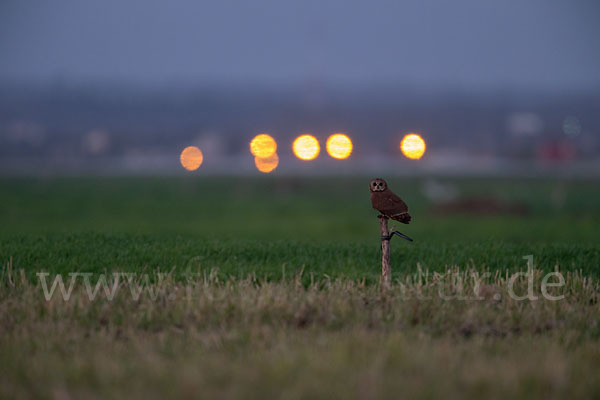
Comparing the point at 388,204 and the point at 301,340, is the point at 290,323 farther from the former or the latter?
the point at 388,204

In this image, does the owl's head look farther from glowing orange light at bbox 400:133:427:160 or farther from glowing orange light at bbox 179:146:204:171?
glowing orange light at bbox 179:146:204:171

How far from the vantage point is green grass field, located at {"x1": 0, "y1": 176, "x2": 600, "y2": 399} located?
17.4 feet

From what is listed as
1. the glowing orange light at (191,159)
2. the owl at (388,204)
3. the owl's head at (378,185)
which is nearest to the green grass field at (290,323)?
the owl at (388,204)

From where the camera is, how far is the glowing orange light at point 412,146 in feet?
28.4

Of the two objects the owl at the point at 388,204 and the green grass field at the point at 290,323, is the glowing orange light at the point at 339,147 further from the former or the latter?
the green grass field at the point at 290,323

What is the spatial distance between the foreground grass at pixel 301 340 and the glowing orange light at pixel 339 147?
1989 mm

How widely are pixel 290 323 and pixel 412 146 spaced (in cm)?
316

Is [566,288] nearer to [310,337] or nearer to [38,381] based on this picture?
[310,337]

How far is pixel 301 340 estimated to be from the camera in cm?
647

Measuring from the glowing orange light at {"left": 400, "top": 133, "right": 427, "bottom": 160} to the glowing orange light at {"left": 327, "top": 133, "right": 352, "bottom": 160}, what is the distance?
0.94 metres

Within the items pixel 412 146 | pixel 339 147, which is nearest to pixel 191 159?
pixel 339 147

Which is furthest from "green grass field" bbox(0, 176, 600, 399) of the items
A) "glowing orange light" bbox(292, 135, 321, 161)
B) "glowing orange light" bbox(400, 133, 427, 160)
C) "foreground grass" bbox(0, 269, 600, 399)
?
"glowing orange light" bbox(400, 133, 427, 160)

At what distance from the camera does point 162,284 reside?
8656 millimetres

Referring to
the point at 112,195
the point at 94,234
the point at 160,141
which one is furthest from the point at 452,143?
the point at 94,234
